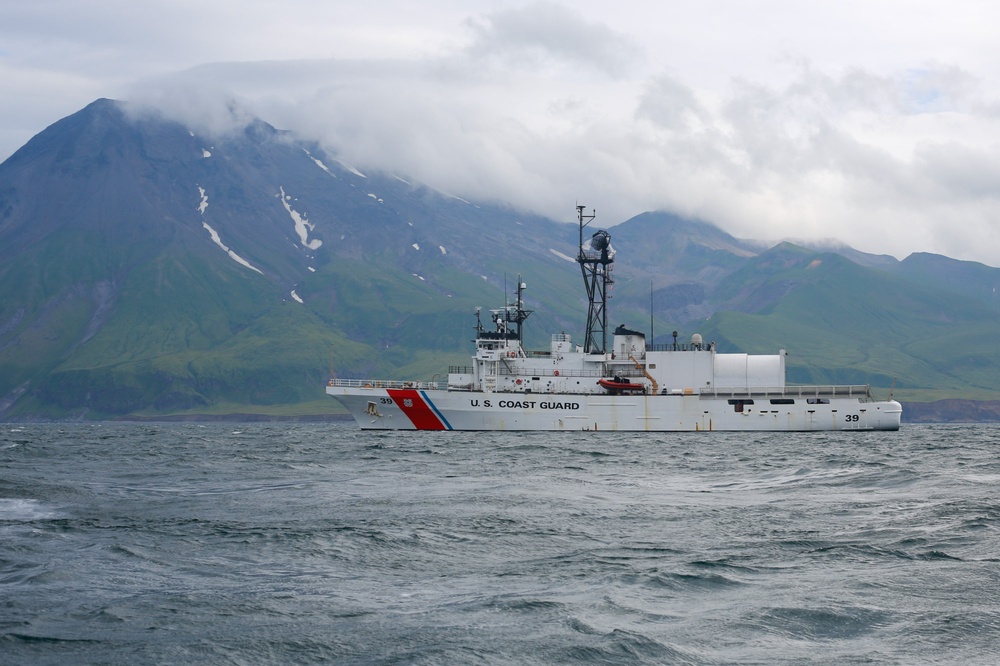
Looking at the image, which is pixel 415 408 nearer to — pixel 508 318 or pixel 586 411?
pixel 508 318

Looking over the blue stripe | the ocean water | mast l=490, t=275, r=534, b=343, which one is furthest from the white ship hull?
the ocean water

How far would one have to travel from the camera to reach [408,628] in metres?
17.0

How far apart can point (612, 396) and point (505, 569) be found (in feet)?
185

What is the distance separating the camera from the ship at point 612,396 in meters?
77.3

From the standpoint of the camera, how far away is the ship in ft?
254

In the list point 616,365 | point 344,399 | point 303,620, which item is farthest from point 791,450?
point 303,620

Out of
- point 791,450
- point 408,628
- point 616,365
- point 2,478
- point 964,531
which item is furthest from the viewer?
A: point 616,365

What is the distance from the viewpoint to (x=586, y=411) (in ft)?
254

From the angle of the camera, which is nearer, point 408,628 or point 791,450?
point 408,628

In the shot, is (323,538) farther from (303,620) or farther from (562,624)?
(562,624)

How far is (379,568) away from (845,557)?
9415 millimetres

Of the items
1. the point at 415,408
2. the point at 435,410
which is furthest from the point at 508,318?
the point at 415,408

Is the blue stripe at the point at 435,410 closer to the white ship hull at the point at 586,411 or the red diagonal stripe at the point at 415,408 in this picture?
the white ship hull at the point at 586,411

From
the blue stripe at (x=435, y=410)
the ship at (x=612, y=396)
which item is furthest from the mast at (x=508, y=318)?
the blue stripe at (x=435, y=410)
